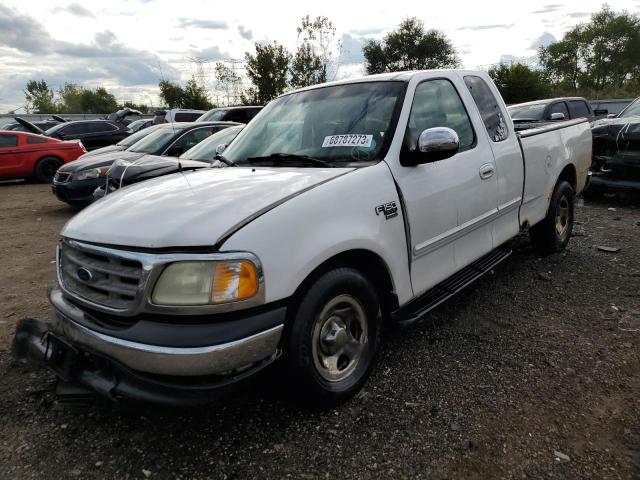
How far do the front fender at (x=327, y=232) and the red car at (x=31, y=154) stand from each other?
13.1 meters

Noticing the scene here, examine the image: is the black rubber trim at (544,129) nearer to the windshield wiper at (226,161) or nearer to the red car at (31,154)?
the windshield wiper at (226,161)

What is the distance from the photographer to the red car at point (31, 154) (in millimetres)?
13086

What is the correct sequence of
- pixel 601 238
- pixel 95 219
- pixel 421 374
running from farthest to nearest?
1. pixel 601 238
2. pixel 421 374
3. pixel 95 219

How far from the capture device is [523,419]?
2.50 metres

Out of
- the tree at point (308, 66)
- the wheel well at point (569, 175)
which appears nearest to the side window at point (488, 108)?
the wheel well at point (569, 175)

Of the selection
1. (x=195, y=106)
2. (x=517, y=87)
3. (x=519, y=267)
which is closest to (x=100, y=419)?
(x=519, y=267)

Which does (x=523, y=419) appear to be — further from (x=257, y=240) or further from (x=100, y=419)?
(x=100, y=419)

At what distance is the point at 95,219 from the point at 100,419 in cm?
112

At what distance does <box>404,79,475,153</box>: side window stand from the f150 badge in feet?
1.37

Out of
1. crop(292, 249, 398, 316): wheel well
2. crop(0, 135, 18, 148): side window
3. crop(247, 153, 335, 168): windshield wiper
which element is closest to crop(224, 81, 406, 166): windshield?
crop(247, 153, 335, 168): windshield wiper

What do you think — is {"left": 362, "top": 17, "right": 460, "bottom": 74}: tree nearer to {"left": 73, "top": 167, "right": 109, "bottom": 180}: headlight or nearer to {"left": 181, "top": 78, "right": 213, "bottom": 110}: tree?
{"left": 181, "top": 78, "right": 213, "bottom": 110}: tree

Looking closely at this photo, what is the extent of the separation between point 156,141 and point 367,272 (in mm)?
6992

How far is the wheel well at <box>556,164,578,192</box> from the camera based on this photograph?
16.5 feet

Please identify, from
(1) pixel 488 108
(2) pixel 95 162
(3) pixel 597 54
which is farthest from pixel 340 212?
(3) pixel 597 54
